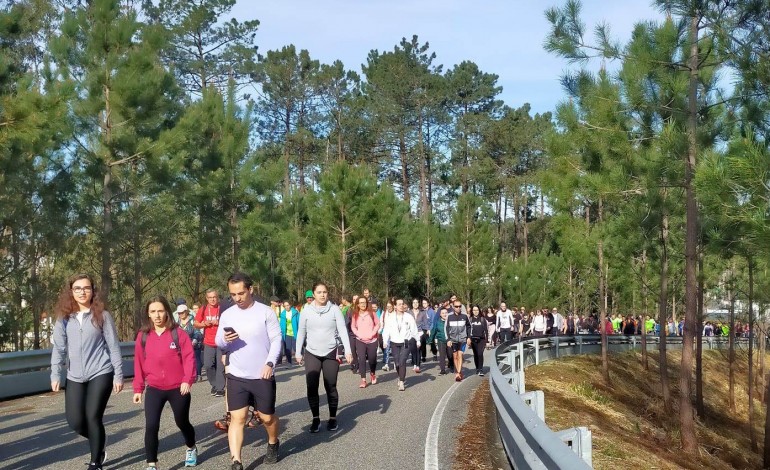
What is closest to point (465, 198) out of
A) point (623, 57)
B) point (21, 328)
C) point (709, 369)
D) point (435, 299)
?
point (435, 299)

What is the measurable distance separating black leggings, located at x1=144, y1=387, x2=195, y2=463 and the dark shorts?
1.51 ft

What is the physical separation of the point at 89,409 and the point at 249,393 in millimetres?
1473

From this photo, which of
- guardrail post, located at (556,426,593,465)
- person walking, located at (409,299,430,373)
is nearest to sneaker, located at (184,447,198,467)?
guardrail post, located at (556,426,593,465)

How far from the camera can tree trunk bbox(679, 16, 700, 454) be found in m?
13.9

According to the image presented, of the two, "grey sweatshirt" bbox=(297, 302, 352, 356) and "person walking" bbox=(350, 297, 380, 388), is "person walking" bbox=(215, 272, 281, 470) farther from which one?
"person walking" bbox=(350, 297, 380, 388)

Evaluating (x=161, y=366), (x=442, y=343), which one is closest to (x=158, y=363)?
(x=161, y=366)

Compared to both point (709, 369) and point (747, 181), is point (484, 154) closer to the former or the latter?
point (709, 369)

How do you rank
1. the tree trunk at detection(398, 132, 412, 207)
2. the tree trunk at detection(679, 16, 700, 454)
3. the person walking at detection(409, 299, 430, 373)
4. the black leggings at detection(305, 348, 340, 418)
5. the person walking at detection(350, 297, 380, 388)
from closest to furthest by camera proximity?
1. the black leggings at detection(305, 348, 340, 418)
2. the tree trunk at detection(679, 16, 700, 454)
3. the person walking at detection(350, 297, 380, 388)
4. the person walking at detection(409, 299, 430, 373)
5. the tree trunk at detection(398, 132, 412, 207)

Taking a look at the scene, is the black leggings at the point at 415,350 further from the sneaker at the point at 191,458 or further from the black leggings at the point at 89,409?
the black leggings at the point at 89,409

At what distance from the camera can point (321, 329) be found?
10.1 m

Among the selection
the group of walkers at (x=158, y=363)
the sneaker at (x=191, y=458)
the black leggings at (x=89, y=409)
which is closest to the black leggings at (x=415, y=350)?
the group of walkers at (x=158, y=363)

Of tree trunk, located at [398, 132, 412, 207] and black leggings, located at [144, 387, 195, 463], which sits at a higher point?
tree trunk, located at [398, 132, 412, 207]

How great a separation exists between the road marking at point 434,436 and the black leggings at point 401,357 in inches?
44.5

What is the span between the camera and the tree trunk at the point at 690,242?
13945 millimetres
